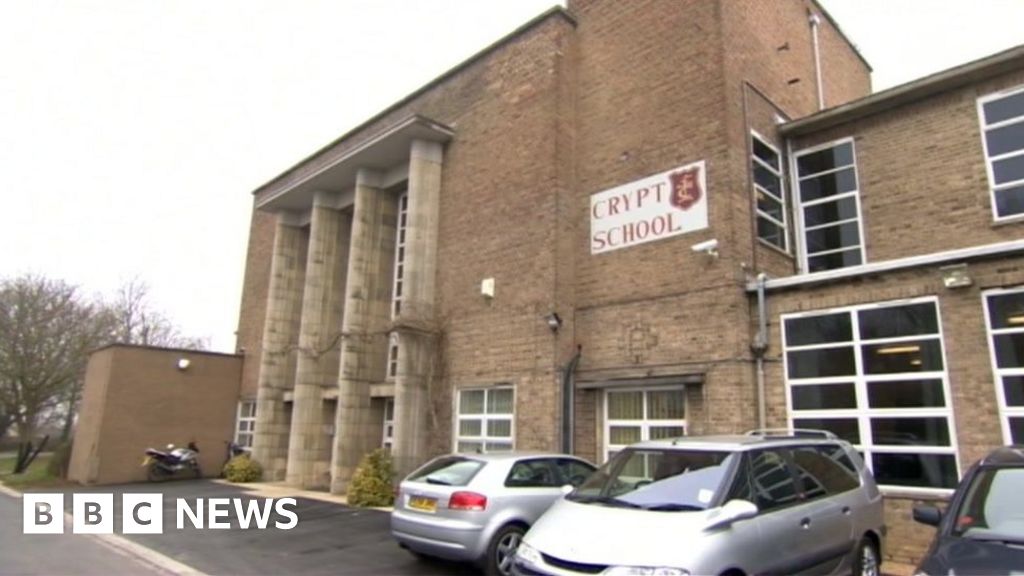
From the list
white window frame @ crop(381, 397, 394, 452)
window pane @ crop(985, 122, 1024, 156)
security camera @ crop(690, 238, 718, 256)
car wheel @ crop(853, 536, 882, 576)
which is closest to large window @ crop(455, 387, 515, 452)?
white window frame @ crop(381, 397, 394, 452)

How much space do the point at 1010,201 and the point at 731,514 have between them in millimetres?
9000

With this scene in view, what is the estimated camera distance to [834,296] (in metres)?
9.81

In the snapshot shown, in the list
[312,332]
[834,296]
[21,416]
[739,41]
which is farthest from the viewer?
[21,416]

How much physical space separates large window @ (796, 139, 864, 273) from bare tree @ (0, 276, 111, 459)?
34760 mm

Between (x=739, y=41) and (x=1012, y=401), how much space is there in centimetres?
783

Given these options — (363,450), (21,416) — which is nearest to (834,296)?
(363,450)

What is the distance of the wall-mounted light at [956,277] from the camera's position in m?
8.52

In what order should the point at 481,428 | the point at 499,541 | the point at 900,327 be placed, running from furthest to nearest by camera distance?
the point at 481,428 < the point at 900,327 < the point at 499,541

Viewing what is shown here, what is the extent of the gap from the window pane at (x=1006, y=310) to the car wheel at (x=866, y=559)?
3.80 m

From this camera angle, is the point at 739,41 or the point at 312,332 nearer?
the point at 739,41

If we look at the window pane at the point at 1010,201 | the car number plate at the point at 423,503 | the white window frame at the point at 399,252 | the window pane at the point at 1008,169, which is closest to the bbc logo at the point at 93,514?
the car number plate at the point at 423,503

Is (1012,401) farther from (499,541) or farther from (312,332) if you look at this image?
(312,332)

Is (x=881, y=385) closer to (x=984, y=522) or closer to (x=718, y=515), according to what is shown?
(x=984, y=522)

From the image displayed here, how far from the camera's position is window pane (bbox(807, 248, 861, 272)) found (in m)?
12.1
